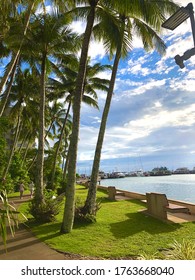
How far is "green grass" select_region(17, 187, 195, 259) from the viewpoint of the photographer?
6.95 m

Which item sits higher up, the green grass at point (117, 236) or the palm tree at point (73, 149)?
the palm tree at point (73, 149)

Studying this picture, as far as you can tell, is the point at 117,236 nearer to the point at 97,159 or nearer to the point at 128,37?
the point at 97,159

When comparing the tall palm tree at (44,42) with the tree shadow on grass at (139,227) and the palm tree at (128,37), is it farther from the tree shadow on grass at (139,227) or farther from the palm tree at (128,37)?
the tree shadow on grass at (139,227)

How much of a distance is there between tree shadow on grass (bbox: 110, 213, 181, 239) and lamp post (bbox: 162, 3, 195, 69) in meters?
5.80

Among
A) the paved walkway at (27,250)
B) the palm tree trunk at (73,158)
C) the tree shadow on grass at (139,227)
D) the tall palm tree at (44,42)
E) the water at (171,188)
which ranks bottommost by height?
the paved walkway at (27,250)

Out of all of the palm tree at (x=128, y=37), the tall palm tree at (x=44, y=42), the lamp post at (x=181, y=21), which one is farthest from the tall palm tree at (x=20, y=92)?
the lamp post at (x=181, y=21)

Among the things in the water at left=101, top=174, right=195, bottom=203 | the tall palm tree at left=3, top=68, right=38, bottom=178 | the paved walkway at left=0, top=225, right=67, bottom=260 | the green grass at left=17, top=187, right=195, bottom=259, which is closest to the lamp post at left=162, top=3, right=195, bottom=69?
the green grass at left=17, top=187, right=195, bottom=259

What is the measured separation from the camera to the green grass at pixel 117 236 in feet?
22.8

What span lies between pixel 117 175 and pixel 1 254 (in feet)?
348

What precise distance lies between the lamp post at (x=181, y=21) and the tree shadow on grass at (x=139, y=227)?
5805 mm

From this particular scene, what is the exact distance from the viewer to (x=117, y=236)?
8.42 m

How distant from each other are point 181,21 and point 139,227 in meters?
7.27

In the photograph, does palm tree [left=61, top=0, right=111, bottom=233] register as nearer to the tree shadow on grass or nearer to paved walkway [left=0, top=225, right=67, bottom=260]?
paved walkway [left=0, top=225, right=67, bottom=260]

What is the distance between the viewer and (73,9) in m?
11.6
